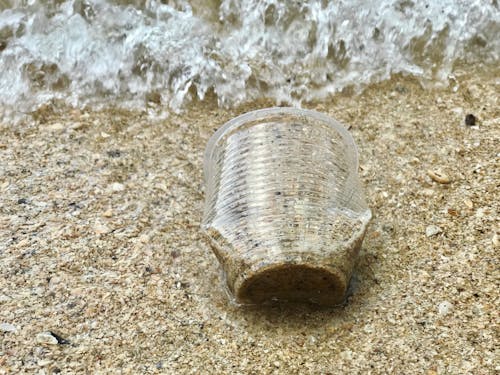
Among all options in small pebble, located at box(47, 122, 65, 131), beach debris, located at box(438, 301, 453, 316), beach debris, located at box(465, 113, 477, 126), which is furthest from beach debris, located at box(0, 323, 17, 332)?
beach debris, located at box(465, 113, 477, 126)

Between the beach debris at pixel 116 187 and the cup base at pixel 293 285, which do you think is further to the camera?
the beach debris at pixel 116 187

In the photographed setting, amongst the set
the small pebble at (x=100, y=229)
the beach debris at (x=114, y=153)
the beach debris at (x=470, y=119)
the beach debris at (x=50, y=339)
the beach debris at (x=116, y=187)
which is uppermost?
the beach debris at (x=470, y=119)

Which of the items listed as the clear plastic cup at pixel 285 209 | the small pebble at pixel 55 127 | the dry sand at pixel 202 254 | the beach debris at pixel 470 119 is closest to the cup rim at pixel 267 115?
the clear plastic cup at pixel 285 209

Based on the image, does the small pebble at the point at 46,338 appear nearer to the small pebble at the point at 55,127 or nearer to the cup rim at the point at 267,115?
the cup rim at the point at 267,115

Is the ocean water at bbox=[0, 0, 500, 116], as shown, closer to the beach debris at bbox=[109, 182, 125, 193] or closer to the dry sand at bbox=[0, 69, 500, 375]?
the dry sand at bbox=[0, 69, 500, 375]

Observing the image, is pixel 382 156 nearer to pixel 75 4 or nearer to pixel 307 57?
pixel 307 57

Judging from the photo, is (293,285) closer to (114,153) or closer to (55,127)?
(114,153)

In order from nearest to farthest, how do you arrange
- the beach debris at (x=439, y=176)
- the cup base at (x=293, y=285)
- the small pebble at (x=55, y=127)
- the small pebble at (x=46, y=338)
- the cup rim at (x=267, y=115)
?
the cup base at (x=293, y=285) → the small pebble at (x=46, y=338) → the cup rim at (x=267, y=115) → the beach debris at (x=439, y=176) → the small pebble at (x=55, y=127)

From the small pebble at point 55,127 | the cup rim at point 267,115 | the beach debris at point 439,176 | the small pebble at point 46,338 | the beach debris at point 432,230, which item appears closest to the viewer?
the small pebble at point 46,338
